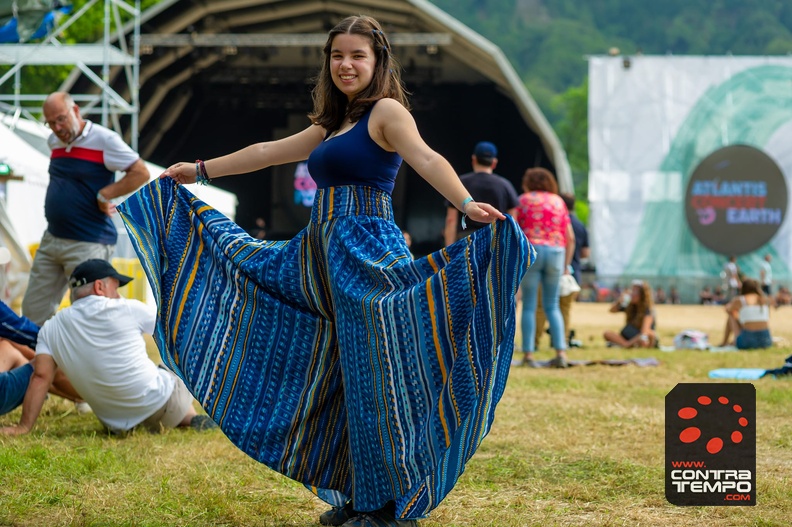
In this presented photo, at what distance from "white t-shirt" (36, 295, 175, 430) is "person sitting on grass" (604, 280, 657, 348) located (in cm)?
617

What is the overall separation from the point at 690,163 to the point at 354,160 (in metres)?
19.3

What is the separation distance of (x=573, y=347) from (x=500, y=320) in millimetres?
7527

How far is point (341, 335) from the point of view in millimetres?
2975

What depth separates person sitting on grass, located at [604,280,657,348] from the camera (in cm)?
991

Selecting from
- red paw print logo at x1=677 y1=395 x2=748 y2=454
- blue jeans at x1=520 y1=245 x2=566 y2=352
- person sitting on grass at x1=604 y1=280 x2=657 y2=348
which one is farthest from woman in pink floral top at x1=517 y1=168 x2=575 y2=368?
red paw print logo at x1=677 y1=395 x2=748 y2=454

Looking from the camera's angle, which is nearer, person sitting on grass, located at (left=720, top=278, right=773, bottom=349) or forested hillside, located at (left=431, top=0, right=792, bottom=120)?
person sitting on grass, located at (left=720, top=278, right=773, bottom=349)

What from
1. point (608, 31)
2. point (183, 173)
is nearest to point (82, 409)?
point (183, 173)

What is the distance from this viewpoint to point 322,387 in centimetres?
309

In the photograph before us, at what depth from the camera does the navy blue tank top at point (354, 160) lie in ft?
10.0

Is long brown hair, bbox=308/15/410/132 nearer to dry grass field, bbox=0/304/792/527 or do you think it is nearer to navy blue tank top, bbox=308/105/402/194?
navy blue tank top, bbox=308/105/402/194

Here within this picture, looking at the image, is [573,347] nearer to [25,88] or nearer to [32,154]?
[32,154]

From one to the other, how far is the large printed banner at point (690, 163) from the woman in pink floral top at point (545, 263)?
1304 cm

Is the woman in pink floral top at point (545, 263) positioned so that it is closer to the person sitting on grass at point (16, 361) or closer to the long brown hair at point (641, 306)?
the long brown hair at point (641, 306)

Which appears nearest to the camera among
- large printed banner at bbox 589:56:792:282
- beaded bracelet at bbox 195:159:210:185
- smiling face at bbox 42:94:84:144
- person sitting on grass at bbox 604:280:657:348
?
beaded bracelet at bbox 195:159:210:185
